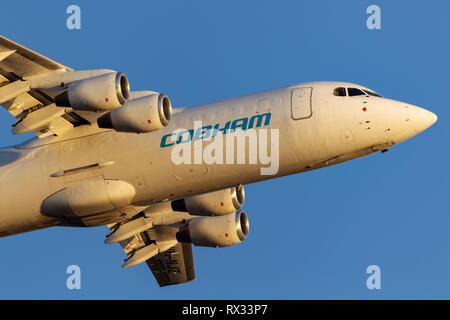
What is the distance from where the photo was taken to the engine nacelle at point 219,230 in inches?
1158

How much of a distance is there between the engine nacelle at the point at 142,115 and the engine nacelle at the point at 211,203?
15.1 ft

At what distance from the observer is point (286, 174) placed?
25375 millimetres

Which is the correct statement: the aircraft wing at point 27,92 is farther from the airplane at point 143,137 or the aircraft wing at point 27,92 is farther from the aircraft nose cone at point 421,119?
the aircraft nose cone at point 421,119

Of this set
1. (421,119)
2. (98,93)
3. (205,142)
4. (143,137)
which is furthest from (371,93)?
(98,93)

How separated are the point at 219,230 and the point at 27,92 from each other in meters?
8.47

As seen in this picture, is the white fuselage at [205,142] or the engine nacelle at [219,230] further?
the engine nacelle at [219,230]

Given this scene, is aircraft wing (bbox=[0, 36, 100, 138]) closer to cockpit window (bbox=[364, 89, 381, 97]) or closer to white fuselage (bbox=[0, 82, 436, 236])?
white fuselage (bbox=[0, 82, 436, 236])

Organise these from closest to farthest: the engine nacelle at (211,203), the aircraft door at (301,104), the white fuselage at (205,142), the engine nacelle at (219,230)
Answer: the white fuselage at (205,142)
the aircraft door at (301,104)
the engine nacelle at (211,203)
the engine nacelle at (219,230)

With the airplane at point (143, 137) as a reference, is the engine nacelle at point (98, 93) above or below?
above

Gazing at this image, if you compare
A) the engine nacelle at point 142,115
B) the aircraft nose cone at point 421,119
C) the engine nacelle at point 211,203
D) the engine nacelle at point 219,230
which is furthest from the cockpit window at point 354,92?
the engine nacelle at point 219,230

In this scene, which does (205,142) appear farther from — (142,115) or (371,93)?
(371,93)

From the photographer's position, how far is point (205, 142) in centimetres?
2498

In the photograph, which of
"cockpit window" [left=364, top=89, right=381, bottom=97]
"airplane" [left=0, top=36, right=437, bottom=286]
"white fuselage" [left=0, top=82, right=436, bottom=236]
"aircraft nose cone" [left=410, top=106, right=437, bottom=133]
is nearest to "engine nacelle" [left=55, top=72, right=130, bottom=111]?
→ "airplane" [left=0, top=36, right=437, bottom=286]

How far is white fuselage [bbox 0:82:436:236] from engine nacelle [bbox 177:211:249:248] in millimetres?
4102
